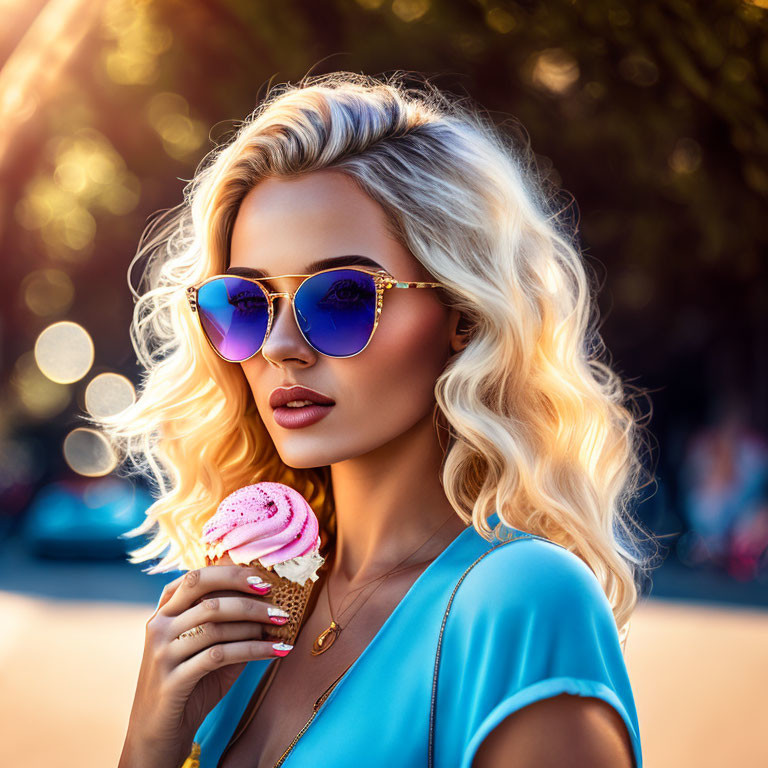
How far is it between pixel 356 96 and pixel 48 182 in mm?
10090

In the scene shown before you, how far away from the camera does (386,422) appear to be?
2262mm

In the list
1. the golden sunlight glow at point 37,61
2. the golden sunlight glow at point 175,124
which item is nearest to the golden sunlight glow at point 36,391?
the golden sunlight glow at point 175,124

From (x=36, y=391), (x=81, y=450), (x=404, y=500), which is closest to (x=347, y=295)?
(x=404, y=500)

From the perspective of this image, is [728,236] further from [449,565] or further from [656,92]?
[449,565]

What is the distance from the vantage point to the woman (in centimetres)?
198

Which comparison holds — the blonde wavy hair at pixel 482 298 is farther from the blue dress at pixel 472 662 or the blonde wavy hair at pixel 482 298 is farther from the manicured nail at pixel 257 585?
the manicured nail at pixel 257 585

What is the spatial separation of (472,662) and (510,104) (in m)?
8.29

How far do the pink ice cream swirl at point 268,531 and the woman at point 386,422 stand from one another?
0.45 feet

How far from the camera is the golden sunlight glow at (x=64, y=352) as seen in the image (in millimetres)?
18969

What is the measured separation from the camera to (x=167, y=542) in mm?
2957

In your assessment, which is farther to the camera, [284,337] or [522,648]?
[284,337]

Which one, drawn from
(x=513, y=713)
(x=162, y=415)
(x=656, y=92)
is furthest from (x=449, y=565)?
(x=656, y=92)

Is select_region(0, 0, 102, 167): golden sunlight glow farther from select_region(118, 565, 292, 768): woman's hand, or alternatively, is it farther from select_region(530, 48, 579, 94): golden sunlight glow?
select_region(530, 48, 579, 94): golden sunlight glow

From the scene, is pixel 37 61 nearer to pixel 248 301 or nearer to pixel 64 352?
pixel 248 301
